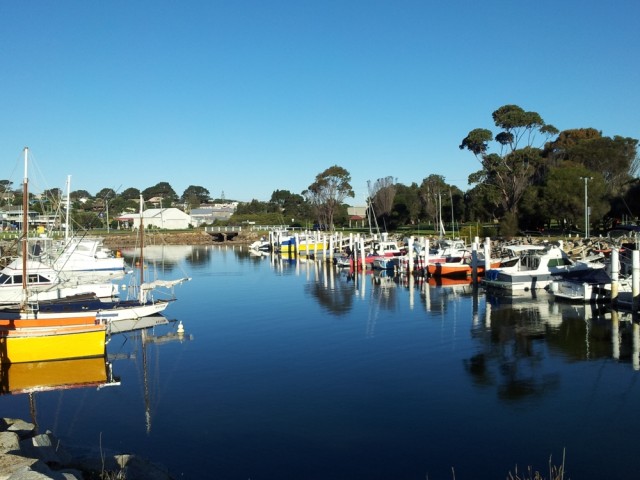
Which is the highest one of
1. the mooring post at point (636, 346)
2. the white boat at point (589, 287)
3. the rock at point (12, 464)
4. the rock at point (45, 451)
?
the white boat at point (589, 287)

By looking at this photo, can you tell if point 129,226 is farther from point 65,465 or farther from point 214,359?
point 65,465

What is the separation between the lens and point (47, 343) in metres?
23.9

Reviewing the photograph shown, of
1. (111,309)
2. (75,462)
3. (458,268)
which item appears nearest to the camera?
(75,462)

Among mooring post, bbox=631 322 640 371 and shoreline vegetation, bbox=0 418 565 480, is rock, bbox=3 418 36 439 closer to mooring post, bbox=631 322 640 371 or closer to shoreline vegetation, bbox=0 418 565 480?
shoreline vegetation, bbox=0 418 565 480

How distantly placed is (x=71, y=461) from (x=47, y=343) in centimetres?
1266

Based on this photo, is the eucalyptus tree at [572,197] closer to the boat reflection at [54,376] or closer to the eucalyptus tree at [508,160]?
the eucalyptus tree at [508,160]

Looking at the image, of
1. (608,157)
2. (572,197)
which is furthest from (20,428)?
(608,157)

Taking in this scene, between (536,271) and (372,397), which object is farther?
(536,271)

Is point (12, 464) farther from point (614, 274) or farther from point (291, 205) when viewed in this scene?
point (291, 205)

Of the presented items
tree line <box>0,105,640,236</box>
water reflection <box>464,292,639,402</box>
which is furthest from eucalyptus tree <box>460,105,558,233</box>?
water reflection <box>464,292,639,402</box>

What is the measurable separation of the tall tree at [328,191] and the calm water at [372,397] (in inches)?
3275

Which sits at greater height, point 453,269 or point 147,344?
point 453,269

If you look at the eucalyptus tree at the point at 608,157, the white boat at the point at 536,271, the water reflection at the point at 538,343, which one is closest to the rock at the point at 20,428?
the water reflection at the point at 538,343

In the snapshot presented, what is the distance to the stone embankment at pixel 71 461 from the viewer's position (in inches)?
431
